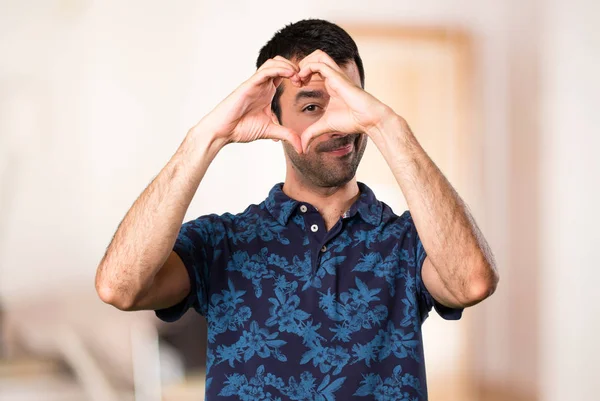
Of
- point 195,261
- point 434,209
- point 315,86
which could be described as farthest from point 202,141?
point 434,209

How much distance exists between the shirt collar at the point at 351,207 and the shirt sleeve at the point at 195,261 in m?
0.17

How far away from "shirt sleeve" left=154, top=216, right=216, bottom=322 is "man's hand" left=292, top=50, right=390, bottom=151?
33 centimetres

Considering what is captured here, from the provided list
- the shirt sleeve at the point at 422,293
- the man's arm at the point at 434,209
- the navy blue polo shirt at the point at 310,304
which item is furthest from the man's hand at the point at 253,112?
the shirt sleeve at the point at 422,293

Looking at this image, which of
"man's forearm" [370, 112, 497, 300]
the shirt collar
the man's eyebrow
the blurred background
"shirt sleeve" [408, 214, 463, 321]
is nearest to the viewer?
"man's forearm" [370, 112, 497, 300]

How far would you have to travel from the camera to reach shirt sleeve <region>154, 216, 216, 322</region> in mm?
1836

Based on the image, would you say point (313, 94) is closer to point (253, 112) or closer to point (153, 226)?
point (253, 112)

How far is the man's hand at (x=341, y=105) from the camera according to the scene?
1700mm

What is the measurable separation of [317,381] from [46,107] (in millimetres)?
2339

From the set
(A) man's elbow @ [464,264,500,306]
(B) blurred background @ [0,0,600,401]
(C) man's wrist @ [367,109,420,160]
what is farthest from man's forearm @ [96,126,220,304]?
(B) blurred background @ [0,0,600,401]

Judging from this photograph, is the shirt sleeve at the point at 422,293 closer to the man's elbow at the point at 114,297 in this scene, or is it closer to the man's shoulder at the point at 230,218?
the man's shoulder at the point at 230,218

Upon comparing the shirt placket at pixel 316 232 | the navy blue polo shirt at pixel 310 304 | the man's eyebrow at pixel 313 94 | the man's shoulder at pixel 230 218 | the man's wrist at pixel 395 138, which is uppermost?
the man's eyebrow at pixel 313 94

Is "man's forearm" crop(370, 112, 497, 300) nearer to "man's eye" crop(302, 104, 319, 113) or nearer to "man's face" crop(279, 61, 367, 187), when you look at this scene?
"man's face" crop(279, 61, 367, 187)

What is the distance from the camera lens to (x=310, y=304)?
1787mm

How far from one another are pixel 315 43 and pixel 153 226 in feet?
2.30
